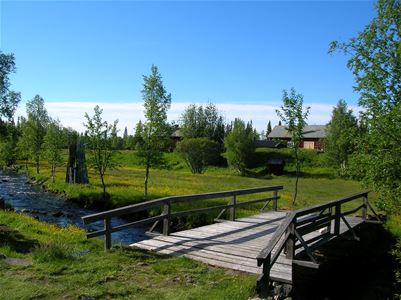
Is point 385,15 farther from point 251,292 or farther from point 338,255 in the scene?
point 251,292

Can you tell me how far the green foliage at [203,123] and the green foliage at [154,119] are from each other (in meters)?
58.5

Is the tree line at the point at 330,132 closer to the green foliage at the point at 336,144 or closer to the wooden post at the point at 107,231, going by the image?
the green foliage at the point at 336,144

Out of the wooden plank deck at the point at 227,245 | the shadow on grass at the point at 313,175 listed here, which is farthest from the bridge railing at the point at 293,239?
the shadow on grass at the point at 313,175

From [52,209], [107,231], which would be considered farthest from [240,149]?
[107,231]

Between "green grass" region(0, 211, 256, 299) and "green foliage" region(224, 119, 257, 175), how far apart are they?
53127 millimetres

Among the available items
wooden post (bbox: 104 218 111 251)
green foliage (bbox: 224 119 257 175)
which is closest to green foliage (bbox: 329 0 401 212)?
wooden post (bbox: 104 218 111 251)

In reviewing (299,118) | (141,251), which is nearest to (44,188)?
(299,118)

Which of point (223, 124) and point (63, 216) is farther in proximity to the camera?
point (223, 124)

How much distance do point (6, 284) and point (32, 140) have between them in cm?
4602

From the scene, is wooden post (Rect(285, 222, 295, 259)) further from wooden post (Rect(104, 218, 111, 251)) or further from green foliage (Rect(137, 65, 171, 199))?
green foliage (Rect(137, 65, 171, 199))

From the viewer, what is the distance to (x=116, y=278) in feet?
27.1

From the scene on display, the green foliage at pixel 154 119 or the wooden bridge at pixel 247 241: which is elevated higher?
the green foliage at pixel 154 119

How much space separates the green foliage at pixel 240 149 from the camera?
207ft

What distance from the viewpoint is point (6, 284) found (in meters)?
7.73
